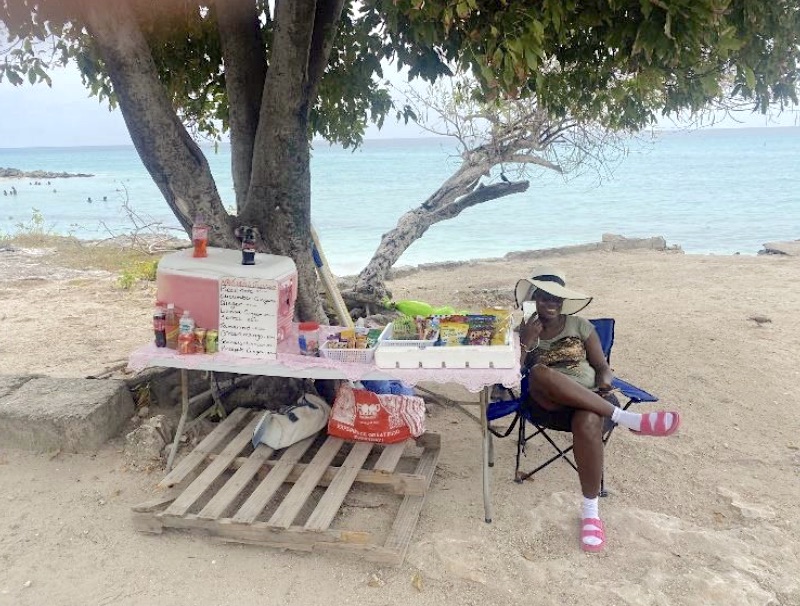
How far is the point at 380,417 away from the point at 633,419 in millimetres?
1501

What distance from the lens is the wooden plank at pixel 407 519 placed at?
329 cm

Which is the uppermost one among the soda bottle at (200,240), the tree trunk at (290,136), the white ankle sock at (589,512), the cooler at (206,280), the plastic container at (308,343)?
the tree trunk at (290,136)

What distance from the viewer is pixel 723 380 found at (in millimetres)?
5691

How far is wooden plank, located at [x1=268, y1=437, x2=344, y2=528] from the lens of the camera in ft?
11.2

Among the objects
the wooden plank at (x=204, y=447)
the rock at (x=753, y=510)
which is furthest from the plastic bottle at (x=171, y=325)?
the rock at (x=753, y=510)

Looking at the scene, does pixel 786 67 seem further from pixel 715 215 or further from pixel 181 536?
pixel 715 215

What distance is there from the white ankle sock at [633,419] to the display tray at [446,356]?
0.60 meters

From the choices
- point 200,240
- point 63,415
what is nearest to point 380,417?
point 200,240

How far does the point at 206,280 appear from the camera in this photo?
3945 mm

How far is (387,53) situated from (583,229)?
74.0ft

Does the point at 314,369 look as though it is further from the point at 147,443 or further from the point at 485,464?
the point at 147,443

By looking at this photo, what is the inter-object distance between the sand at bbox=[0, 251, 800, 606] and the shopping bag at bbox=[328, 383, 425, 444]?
0.34 m

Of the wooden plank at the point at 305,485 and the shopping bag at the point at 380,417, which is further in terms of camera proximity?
the shopping bag at the point at 380,417

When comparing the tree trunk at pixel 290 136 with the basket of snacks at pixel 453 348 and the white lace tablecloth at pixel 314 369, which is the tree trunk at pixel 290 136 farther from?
the basket of snacks at pixel 453 348
